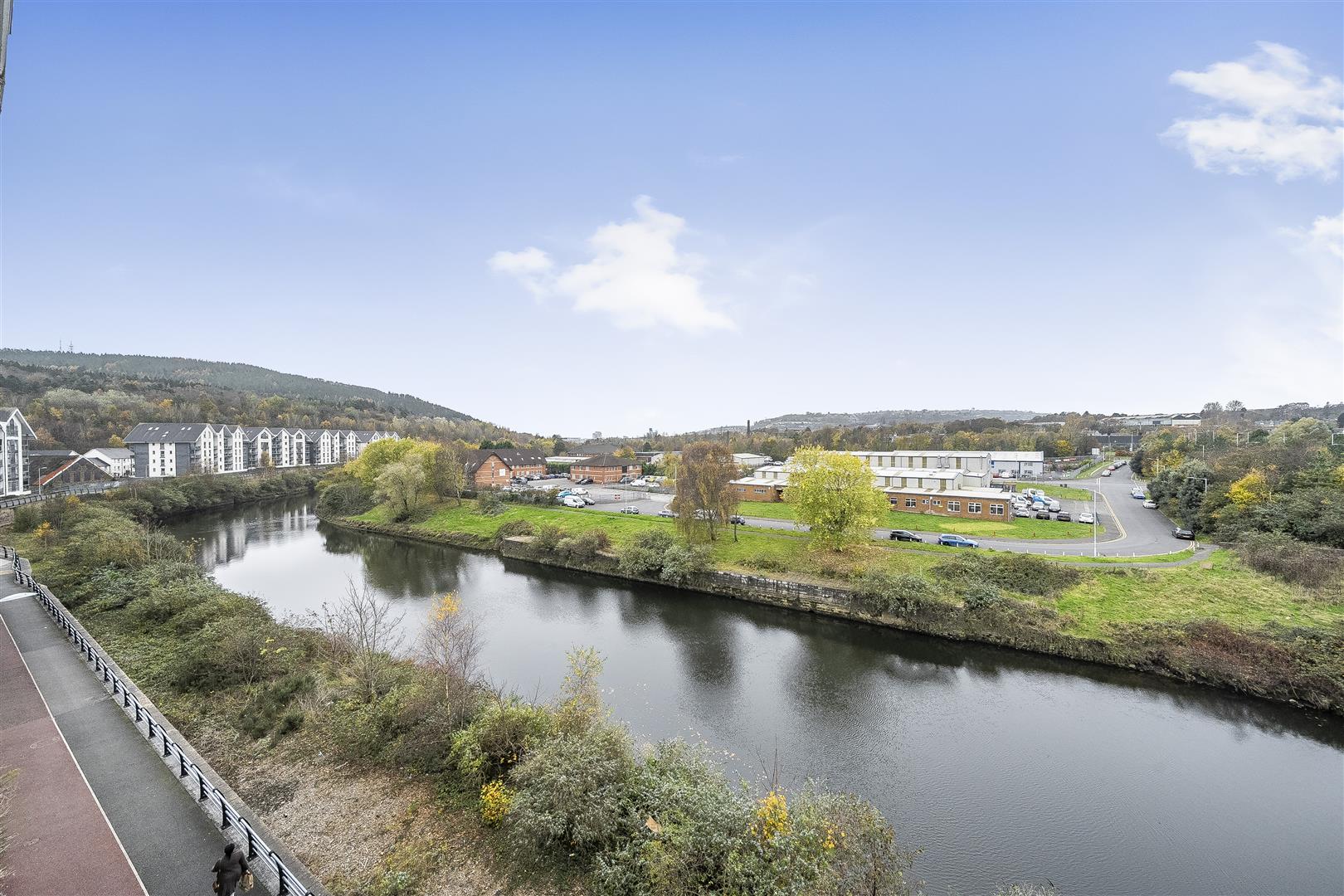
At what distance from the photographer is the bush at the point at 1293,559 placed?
21.4 m

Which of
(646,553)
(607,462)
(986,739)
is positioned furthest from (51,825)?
(607,462)

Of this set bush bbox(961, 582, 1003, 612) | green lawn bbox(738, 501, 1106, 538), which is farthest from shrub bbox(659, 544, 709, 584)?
bush bbox(961, 582, 1003, 612)

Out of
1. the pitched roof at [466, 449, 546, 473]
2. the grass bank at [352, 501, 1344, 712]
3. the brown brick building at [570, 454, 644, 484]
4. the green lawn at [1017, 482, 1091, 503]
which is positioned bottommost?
the grass bank at [352, 501, 1344, 712]

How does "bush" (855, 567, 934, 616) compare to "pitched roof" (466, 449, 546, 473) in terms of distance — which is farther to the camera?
"pitched roof" (466, 449, 546, 473)

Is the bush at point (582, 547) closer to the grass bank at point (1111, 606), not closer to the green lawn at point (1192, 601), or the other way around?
the grass bank at point (1111, 606)

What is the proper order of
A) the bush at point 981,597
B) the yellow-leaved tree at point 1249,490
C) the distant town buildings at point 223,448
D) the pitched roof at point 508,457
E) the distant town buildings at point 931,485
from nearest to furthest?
the bush at point 981,597 → the yellow-leaved tree at point 1249,490 → the distant town buildings at point 931,485 → the pitched roof at point 508,457 → the distant town buildings at point 223,448

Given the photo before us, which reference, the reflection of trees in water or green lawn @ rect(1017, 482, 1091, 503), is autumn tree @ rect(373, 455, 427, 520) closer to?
the reflection of trees in water

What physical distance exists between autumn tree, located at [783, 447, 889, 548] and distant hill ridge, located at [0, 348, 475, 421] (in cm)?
15945

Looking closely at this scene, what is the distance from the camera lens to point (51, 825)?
336 inches

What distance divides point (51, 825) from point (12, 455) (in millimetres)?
58777

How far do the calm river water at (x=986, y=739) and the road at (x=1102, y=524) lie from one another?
10460 millimetres

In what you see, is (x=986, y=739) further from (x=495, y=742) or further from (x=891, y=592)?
(x=495, y=742)

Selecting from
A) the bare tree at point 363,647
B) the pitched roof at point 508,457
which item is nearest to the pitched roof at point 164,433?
the pitched roof at point 508,457

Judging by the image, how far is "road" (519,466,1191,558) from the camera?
28406 mm
